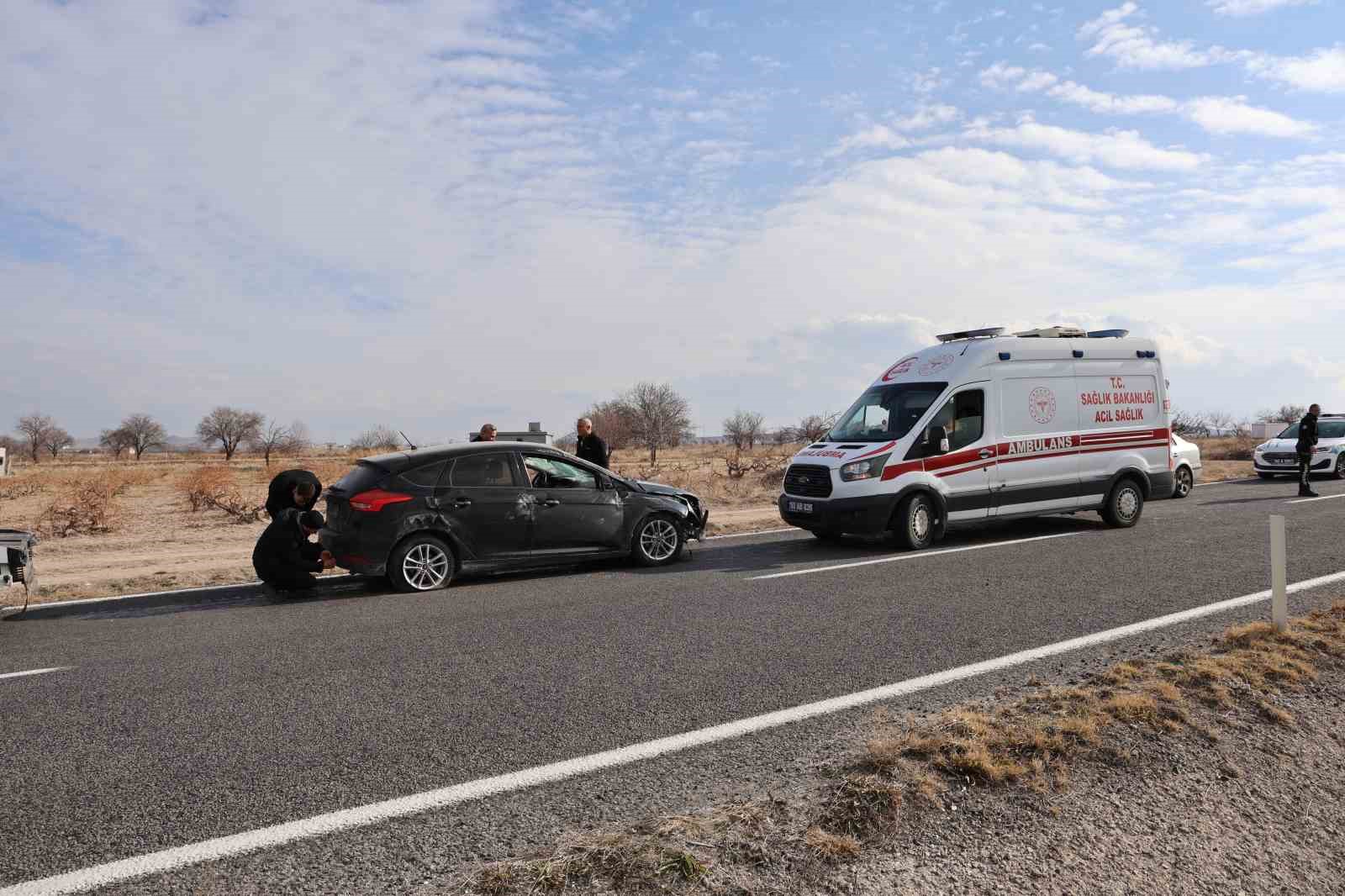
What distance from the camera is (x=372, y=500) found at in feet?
31.6

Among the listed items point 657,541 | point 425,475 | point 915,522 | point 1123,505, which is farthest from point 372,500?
point 1123,505

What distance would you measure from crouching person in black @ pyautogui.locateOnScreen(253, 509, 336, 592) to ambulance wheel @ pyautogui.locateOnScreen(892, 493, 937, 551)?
265 inches

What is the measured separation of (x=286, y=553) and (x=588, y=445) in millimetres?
5371

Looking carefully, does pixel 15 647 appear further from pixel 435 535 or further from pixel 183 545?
pixel 183 545

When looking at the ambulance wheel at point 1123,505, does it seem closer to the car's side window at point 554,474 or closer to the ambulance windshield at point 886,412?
the ambulance windshield at point 886,412

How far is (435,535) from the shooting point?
992 centimetres

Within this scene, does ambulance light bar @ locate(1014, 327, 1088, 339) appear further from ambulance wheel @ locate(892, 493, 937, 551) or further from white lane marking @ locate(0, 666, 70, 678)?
white lane marking @ locate(0, 666, 70, 678)

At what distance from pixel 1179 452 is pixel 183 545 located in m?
19.7

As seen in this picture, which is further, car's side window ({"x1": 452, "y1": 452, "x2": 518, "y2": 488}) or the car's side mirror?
the car's side mirror

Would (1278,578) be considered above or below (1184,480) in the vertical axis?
below

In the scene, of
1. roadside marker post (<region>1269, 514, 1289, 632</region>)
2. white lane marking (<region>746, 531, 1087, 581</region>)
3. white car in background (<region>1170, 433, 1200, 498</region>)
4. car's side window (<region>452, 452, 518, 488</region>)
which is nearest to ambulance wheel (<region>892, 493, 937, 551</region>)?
white lane marking (<region>746, 531, 1087, 581</region>)

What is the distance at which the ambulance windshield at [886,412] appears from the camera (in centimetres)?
1202

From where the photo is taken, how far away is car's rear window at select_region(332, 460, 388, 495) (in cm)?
973

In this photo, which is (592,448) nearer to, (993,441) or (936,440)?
(936,440)
